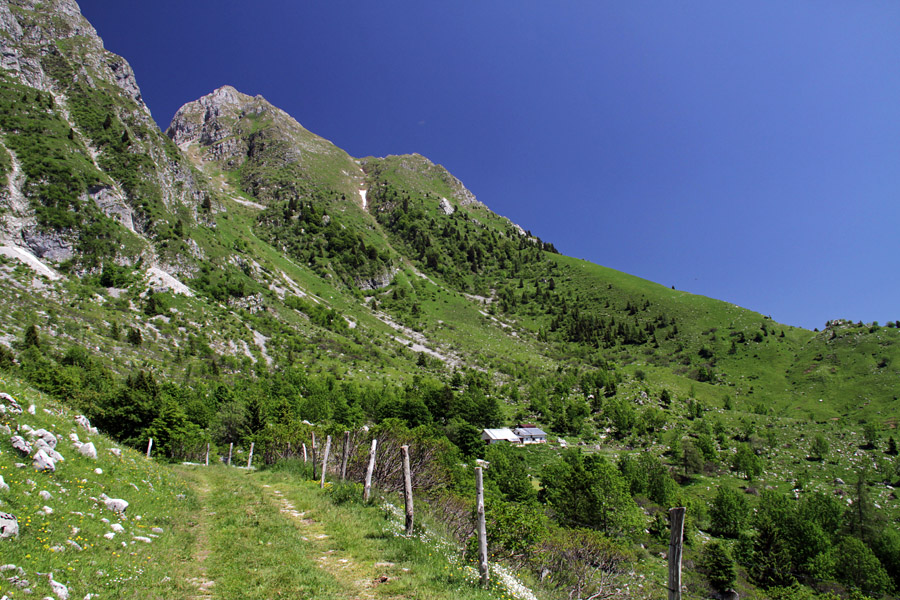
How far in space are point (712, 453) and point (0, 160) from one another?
13618 centimetres

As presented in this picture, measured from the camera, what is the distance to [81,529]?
680 centimetres

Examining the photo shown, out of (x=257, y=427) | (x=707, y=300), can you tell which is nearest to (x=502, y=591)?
(x=257, y=427)

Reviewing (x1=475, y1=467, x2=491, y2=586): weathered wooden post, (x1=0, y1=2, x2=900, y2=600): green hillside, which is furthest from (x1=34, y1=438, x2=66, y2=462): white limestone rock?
(x1=475, y1=467, x2=491, y2=586): weathered wooden post

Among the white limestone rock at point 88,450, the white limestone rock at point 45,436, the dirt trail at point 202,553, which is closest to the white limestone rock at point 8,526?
the dirt trail at point 202,553

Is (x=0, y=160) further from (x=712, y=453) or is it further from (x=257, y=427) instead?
(x=712, y=453)

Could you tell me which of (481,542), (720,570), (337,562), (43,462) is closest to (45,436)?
(43,462)

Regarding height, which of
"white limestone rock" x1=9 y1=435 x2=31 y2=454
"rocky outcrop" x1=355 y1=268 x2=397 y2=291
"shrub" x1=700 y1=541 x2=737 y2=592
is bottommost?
"shrub" x1=700 y1=541 x2=737 y2=592

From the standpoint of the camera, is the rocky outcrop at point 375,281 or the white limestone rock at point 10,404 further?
the rocky outcrop at point 375,281

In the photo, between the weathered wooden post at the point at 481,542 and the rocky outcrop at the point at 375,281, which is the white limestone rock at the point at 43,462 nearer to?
the weathered wooden post at the point at 481,542

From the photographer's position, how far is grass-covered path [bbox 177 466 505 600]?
7.25 metres

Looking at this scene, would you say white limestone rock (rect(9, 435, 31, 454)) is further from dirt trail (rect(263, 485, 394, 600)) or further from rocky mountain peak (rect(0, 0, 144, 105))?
rocky mountain peak (rect(0, 0, 144, 105))

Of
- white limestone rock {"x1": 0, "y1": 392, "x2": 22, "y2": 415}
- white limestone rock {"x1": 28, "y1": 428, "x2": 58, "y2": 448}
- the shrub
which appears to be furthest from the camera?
the shrub

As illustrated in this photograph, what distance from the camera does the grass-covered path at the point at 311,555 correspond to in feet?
23.8

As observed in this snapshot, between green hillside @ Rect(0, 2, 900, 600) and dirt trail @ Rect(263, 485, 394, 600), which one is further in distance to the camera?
green hillside @ Rect(0, 2, 900, 600)
